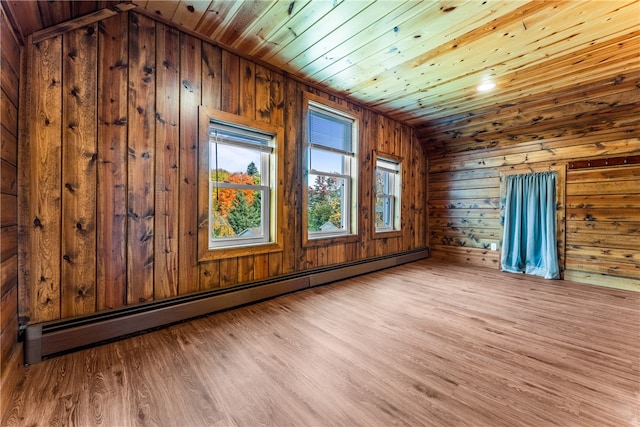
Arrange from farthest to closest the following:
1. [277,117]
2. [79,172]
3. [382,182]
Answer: [382,182] < [277,117] < [79,172]

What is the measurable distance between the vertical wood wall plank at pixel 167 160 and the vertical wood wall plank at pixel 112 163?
8.9 inches

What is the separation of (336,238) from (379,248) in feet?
3.48

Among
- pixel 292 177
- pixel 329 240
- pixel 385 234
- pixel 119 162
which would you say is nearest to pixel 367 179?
pixel 385 234

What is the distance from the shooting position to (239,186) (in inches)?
110

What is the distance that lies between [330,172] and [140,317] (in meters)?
2.67

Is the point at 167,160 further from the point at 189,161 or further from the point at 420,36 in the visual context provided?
the point at 420,36

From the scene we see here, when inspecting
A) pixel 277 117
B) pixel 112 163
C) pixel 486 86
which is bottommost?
pixel 112 163

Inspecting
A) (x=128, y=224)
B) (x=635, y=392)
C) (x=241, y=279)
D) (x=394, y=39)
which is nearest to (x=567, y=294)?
(x=635, y=392)

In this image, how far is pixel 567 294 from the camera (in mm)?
3199

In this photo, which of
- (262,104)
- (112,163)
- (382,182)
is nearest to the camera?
(112,163)

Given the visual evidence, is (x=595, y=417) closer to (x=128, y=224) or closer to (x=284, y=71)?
(x=128, y=224)

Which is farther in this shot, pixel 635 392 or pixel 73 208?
pixel 73 208

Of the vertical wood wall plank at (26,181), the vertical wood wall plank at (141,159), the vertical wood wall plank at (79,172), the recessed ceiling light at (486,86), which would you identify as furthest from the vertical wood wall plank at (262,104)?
the recessed ceiling light at (486,86)

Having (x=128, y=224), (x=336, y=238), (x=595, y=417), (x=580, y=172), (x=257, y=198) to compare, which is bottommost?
(x=595, y=417)
